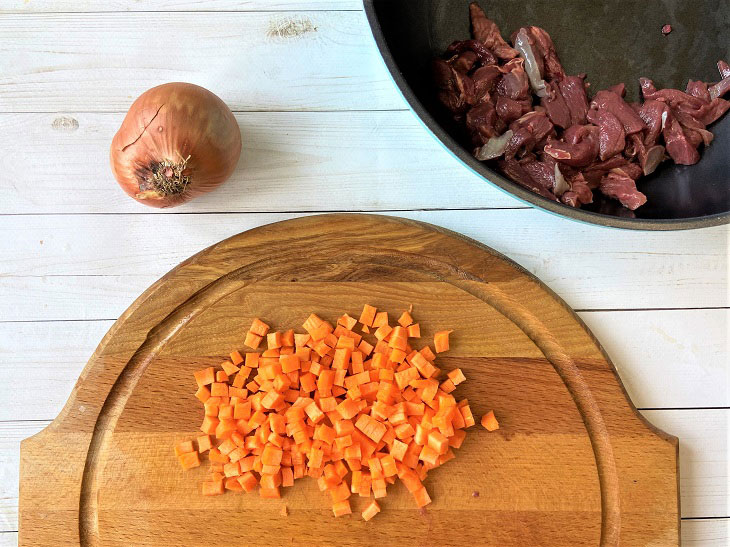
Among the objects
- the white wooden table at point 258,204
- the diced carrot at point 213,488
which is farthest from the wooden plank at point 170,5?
the diced carrot at point 213,488

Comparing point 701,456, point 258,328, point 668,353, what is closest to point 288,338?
point 258,328

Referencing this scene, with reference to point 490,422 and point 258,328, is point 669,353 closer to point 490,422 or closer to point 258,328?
point 490,422

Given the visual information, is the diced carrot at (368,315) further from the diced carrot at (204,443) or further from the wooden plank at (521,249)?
the diced carrot at (204,443)

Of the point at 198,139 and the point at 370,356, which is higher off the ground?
the point at 198,139

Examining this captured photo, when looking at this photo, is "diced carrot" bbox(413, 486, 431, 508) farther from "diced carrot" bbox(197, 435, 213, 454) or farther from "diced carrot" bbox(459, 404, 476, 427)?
"diced carrot" bbox(197, 435, 213, 454)

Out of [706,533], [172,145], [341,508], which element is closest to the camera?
[172,145]

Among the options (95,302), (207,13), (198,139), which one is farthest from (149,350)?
(207,13)

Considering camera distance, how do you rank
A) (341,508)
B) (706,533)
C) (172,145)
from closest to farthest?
(172,145) → (341,508) → (706,533)

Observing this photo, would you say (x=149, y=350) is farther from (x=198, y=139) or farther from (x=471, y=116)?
(x=471, y=116)
